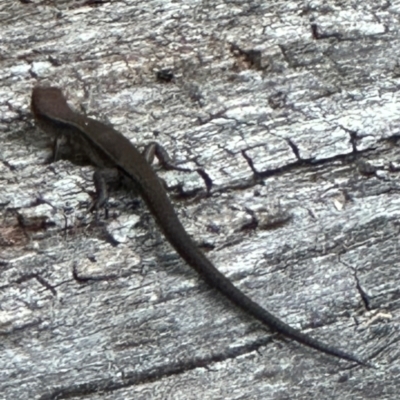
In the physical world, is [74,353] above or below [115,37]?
below

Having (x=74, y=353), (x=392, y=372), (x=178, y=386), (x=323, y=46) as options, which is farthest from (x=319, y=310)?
(x=323, y=46)

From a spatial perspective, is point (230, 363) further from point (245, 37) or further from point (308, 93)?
point (245, 37)

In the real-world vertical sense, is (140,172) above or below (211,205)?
above

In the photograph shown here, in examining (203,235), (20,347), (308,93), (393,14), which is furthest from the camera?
(393,14)
